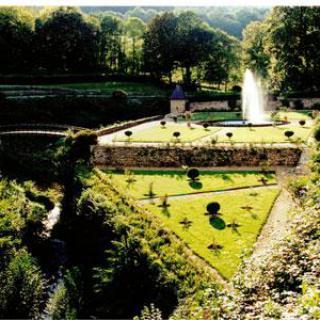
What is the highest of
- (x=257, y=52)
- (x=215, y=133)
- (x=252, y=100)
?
(x=257, y=52)

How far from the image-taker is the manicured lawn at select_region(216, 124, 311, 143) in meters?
41.2

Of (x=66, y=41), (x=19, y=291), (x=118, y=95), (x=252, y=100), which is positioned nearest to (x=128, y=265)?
(x=19, y=291)

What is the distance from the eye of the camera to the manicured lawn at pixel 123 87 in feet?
231

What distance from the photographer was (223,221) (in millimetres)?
24594

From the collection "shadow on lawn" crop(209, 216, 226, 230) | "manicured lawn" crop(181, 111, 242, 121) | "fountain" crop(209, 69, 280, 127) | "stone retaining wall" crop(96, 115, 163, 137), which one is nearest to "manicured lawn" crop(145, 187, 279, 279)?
"shadow on lawn" crop(209, 216, 226, 230)

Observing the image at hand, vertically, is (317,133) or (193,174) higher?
(317,133)

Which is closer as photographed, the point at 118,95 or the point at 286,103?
the point at 118,95

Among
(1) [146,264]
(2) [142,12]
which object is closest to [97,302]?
(1) [146,264]

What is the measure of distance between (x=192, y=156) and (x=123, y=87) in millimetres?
37125

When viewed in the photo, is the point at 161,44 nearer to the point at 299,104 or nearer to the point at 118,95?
the point at 118,95

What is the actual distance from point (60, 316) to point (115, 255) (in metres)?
3.05

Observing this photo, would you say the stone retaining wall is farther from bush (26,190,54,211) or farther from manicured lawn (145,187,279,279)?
manicured lawn (145,187,279,279)

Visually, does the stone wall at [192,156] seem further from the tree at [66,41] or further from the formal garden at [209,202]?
the tree at [66,41]

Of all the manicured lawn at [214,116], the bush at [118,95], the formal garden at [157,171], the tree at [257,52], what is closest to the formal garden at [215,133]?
the formal garden at [157,171]
